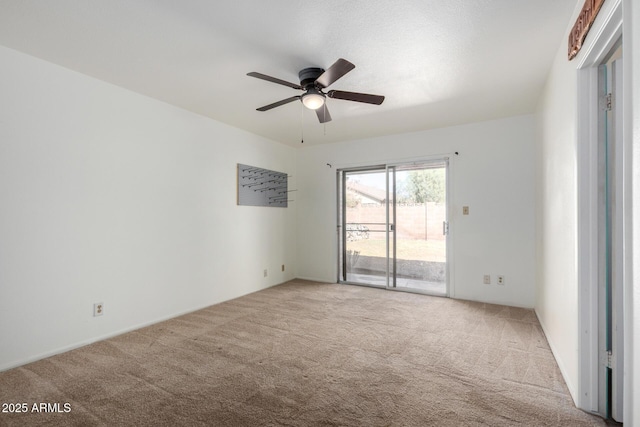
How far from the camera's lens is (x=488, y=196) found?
4145mm

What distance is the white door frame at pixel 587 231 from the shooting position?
182cm

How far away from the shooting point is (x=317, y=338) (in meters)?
2.95

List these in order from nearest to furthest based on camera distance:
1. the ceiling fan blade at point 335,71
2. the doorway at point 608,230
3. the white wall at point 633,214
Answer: the white wall at point 633,214 → the doorway at point 608,230 → the ceiling fan blade at point 335,71

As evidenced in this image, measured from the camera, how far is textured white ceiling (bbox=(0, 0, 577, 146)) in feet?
6.25

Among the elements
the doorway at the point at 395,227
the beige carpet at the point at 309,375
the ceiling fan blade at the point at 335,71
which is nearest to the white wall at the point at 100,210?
the beige carpet at the point at 309,375

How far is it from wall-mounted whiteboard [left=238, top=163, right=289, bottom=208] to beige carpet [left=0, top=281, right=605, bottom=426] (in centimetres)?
183

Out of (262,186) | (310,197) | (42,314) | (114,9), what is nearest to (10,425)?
(42,314)

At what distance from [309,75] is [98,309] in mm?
2912

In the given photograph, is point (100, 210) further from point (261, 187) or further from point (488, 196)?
point (488, 196)

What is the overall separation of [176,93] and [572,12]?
3382 millimetres

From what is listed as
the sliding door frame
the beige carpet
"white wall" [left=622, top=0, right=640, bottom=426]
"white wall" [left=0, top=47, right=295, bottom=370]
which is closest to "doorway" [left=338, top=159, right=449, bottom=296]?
the sliding door frame

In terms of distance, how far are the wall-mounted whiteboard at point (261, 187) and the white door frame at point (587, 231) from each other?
12.6 feet

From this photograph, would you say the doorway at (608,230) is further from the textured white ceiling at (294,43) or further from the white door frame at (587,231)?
the textured white ceiling at (294,43)

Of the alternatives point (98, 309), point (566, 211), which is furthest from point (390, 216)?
point (98, 309)
